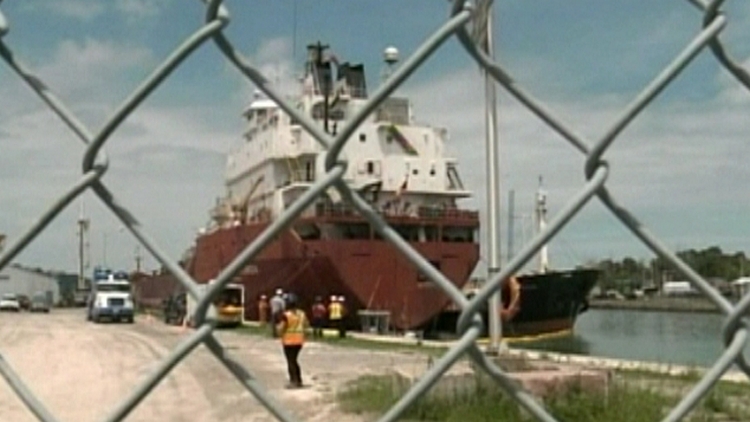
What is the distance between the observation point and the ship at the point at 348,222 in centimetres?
2806

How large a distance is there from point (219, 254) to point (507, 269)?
30.2 meters

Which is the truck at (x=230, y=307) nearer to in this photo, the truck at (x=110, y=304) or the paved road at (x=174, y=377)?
the paved road at (x=174, y=377)

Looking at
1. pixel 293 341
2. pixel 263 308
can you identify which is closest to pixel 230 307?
pixel 263 308

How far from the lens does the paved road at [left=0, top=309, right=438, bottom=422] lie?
9.80 m

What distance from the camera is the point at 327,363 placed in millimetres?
16750

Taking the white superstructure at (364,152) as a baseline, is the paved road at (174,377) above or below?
below

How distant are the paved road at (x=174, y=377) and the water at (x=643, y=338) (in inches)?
220

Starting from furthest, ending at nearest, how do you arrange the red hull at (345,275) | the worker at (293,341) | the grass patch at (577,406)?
1. the red hull at (345,275)
2. the worker at (293,341)
3. the grass patch at (577,406)

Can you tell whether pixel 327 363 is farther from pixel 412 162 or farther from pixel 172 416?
pixel 412 162

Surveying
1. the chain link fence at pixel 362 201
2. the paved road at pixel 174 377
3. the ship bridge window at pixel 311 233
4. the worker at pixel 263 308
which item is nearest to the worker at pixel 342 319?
the ship bridge window at pixel 311 233

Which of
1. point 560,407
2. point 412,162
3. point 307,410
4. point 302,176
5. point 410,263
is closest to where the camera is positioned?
point 410,263

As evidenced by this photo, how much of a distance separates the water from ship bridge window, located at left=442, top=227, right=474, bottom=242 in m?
4.20

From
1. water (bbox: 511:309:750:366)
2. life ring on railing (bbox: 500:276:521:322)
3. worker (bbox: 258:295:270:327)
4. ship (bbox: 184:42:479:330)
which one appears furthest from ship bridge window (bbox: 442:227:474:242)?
life ring on railing (bbox: 500:276:521:322)

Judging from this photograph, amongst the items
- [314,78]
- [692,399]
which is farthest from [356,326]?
[692,399]
